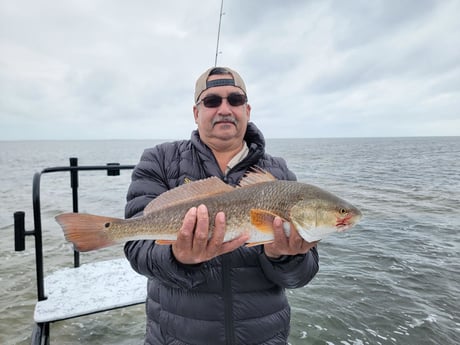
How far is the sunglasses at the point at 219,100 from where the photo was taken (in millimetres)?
3592

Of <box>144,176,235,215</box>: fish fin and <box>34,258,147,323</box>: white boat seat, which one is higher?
<box>144,176,235,215</box>: fish fin

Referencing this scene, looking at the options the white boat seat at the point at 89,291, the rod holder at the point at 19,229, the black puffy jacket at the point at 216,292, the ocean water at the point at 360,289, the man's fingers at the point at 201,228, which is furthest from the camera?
the ocean water at the point at 360,289

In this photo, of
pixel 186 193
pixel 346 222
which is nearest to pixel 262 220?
pixel 186 193

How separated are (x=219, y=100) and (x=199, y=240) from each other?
5.32 feet

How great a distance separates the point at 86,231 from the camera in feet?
9.21

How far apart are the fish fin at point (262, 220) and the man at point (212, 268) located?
0.29 ft

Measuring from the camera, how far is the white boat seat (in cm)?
479

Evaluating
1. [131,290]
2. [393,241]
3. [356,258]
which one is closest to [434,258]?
[393,241]

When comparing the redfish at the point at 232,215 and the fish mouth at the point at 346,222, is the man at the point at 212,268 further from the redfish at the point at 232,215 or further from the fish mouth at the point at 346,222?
the fish mouth at the point at 346,222

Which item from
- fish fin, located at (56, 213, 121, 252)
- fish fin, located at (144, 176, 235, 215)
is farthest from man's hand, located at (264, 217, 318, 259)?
fish fin, located at (56, 213, 121, 252)

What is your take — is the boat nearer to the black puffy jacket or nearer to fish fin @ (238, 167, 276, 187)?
the black puffy jacket

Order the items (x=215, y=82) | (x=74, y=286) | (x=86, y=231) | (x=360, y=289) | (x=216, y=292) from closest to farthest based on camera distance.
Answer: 1. (x=86, y=231)
2. (x=216, y=292)
3. (x=215, y=82)
4. (x=74, y=286)
5. (x=360, y=289)

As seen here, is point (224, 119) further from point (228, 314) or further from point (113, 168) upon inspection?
point (113, 168)

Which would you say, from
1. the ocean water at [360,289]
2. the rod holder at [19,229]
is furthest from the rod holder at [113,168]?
the ocean water at [360,289]
